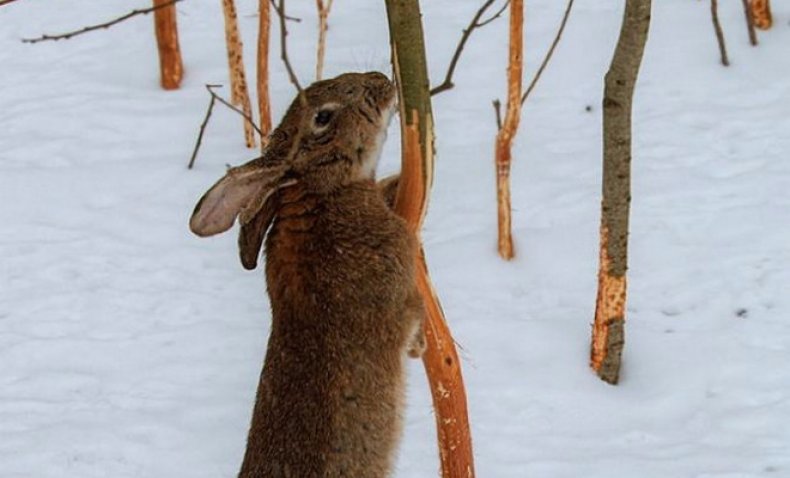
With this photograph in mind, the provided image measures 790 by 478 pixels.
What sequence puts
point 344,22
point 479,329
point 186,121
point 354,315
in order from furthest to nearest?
point 344,22
point 186,121
point 479,329
point 354,315

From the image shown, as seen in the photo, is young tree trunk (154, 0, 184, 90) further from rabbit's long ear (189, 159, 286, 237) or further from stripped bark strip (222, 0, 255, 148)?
rabbit's long ear (189, 159, 286, 237)

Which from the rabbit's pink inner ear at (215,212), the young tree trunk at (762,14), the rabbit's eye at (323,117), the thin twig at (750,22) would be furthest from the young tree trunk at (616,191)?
the young tree trunk at (762,14)

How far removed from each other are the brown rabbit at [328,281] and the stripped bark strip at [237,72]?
4486 mm

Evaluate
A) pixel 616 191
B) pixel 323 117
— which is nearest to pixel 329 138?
pixel 323 117

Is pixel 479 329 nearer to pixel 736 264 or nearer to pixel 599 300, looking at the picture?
pixel 599 300

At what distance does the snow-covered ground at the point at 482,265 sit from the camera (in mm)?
5461

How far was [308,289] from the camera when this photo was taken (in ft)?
11.3

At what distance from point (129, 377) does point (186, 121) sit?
3.02 meters

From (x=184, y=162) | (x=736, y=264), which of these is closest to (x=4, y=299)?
(x=184, y=162)

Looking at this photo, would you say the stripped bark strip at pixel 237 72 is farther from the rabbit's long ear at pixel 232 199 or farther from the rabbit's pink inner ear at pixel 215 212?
the rabbit's pink inner ear at pixel 215 212

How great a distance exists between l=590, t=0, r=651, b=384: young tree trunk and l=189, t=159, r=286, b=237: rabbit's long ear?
7.51ft

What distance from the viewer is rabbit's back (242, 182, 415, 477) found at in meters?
3.26

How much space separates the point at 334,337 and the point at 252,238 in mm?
361

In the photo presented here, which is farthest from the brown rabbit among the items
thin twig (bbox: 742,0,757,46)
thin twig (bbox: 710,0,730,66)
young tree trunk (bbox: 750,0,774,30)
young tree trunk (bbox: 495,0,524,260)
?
young tree trunk (bbox: 750,0,774,30)
